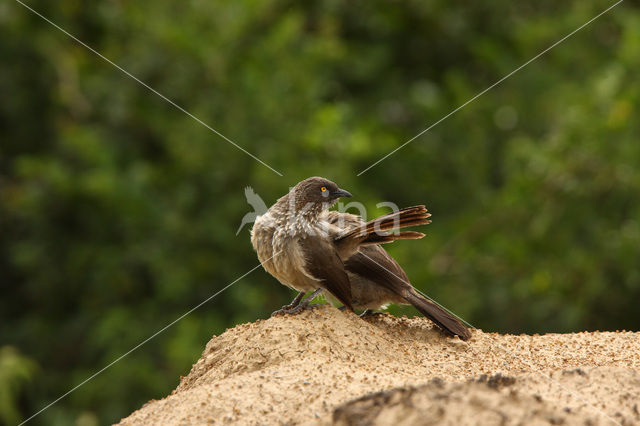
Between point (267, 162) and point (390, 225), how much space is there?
3.73 meters

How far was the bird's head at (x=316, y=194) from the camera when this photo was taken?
461 cm

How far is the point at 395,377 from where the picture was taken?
3344 millimetres

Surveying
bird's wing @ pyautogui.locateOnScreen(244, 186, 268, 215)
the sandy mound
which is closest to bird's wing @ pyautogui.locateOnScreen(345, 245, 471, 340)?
the sandy mound

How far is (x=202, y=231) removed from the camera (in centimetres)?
823

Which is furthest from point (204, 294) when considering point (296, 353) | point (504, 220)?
point (296, 353)

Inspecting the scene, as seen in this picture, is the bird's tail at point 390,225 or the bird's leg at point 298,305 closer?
the bird's tail at point 390,225

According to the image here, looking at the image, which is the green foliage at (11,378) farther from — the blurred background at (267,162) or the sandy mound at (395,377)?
the sandy mound at (395,377)

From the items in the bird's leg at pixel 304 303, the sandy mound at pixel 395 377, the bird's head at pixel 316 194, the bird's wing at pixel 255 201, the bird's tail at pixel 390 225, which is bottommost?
the sandy mound at pixel 395 377

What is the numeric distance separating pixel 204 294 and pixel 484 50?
4.62m

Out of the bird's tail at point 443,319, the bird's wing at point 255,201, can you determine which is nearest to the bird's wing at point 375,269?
the bird's tail at point 443,319

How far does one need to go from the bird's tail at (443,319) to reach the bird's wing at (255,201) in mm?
1215

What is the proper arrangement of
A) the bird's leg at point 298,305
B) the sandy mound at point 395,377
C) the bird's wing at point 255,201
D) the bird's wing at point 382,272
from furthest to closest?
the bird's wing at point 255,201
the bird's wing at point 382,272
the bird's leg at point 298,305
the sandy mound at point 395,377

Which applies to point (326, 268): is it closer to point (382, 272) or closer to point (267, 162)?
point (382, 272)

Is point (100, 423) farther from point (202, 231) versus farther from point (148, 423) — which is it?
point (148, 423)
